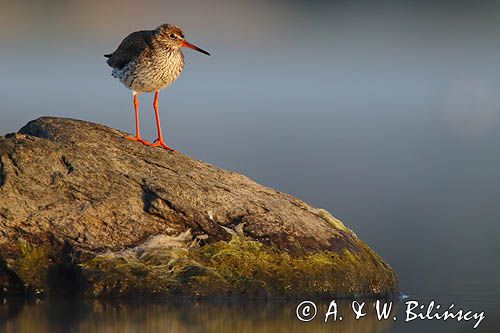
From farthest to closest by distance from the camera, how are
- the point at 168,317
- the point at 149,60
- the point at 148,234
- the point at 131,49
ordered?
the point at 131,49 < the point at 149,60 < the point at 148,234 < the point at 168,317

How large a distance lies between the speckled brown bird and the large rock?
2.35 metres

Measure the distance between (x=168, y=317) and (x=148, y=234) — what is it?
5.86 feet

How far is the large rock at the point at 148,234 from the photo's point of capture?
1652 cm

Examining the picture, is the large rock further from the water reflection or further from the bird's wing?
the bird's wing

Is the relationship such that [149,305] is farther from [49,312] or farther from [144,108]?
[144,108]

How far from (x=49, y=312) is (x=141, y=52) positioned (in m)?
5.77

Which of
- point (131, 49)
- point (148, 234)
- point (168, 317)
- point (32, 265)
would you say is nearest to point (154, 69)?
point (131, 49)

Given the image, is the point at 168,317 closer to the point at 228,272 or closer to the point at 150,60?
the point at 228,272

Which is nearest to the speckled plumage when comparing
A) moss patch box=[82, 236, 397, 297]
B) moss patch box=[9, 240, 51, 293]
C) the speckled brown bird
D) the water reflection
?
the speckled brown bird

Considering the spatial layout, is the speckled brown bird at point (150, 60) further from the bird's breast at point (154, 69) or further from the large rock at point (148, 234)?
the large rock at point (148, 234)

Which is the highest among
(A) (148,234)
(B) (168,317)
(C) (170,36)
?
(C) (170,36)

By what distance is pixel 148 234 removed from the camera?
16.9m

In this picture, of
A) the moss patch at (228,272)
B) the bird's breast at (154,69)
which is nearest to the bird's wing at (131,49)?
the bird's breast at (154,69)

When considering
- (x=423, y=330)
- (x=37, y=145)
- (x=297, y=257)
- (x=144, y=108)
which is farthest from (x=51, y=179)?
(x=144, y=108)
